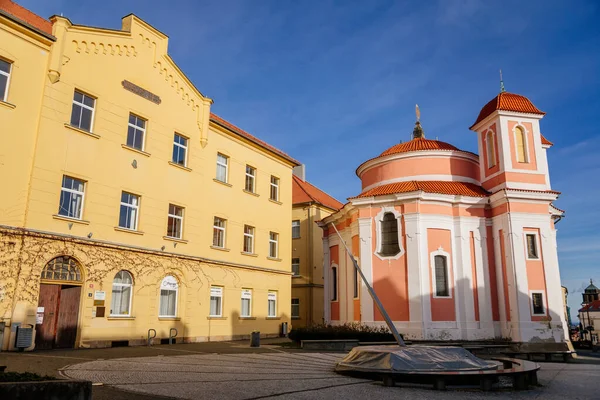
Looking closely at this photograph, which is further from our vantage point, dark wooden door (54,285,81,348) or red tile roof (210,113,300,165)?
red tile roof (210,113,300,165)

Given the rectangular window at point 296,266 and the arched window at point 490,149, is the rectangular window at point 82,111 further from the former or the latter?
the rectangular window at point 296,266

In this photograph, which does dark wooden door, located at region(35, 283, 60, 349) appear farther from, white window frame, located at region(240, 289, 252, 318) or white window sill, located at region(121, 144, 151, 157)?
white window frame, located at region(240, 289, 252, 318)

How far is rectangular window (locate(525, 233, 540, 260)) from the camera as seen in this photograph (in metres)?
24.0

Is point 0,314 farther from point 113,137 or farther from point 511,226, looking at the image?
point 511,226

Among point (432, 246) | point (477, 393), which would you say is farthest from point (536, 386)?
point (432, 246)

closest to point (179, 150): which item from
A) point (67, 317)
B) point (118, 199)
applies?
point (118, 199)

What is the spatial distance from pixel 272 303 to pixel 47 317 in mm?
13721

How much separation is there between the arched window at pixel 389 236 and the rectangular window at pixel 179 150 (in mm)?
11086

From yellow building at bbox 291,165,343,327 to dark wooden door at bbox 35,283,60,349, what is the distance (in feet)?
67.3

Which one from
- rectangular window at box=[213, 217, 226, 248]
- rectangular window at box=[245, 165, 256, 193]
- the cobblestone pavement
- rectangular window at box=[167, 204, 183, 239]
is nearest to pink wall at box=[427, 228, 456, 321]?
rectangular window at box=[245, 165, 256, 193]

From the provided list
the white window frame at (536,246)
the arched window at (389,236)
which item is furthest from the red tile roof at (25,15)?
the white window frame at (536,246)

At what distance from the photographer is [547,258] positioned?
23.9 metres

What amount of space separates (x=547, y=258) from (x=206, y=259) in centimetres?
1702

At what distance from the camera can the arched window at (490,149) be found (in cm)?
2682
